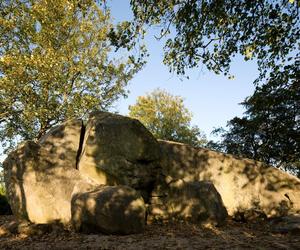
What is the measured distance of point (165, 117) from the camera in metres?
54.5

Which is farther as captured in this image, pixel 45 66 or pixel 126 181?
pixel 45 66

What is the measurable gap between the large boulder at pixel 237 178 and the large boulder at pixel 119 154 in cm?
182

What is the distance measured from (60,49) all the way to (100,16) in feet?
18.5

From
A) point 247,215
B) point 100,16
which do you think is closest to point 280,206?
point 247,215

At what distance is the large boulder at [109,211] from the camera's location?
38.6 ft

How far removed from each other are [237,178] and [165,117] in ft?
119

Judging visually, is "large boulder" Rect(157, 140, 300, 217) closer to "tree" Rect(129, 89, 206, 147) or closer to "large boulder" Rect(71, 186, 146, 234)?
"large boulder" Rect(71, 186, 146, 234)

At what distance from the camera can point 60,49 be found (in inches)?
1101

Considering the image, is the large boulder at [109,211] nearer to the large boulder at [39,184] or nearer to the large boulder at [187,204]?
the large boulder at [39,184]

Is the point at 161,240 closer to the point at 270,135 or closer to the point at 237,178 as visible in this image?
the point at 237,178

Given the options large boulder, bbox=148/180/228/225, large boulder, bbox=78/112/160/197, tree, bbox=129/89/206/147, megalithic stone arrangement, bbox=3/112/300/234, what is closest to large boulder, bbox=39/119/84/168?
megalithic stone arrangement, bbox=3/112/300/234

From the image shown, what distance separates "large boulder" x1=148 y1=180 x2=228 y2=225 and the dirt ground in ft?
5.78

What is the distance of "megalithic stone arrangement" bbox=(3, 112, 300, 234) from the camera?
1234 cm

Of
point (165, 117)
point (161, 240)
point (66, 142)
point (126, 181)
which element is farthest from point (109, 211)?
point (165, 117)
